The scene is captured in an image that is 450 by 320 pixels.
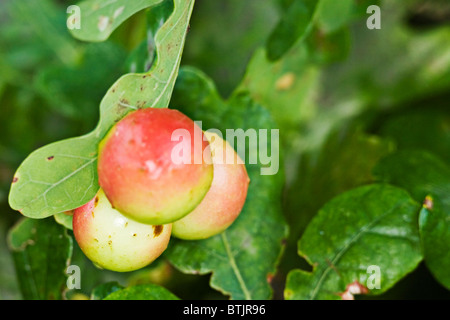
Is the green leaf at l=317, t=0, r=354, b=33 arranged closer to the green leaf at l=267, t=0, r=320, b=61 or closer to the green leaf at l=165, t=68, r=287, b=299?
the green leaf at l=267, t=0, r=320, b=61

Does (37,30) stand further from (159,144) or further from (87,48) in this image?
(159,144)

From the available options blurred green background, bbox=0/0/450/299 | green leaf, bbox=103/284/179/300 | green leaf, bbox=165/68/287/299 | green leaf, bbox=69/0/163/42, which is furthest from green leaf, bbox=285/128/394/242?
green leaf, bbox=69/0/163/42

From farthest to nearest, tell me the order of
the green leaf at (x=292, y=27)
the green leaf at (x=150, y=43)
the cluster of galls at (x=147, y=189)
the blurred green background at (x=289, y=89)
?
the blurred green background at (x=289, y=89) < the green leaf at (x=292, y=27) < the green leaf at (x=150, y=43) < the cluster of galls at (x=147, y=189)

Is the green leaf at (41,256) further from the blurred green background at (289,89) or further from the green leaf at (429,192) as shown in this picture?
the green leaf at (429,192)

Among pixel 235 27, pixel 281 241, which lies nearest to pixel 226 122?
pixel 281 241

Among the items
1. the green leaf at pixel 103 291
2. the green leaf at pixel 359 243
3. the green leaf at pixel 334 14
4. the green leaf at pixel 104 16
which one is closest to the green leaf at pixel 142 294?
the green leaf at pixel 103 291

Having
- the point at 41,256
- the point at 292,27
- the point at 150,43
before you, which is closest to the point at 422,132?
the point at 292,27

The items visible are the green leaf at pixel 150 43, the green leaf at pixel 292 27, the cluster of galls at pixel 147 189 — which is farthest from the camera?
the green leaf at pixel 292 27
